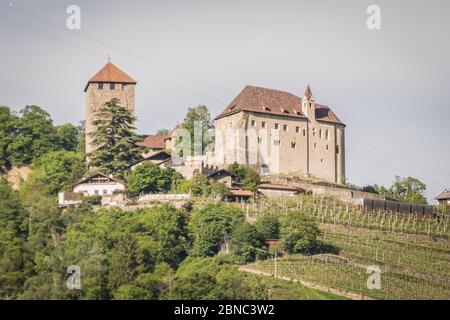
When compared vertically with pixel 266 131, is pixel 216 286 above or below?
below

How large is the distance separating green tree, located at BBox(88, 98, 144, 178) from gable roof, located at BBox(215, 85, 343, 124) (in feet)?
24.4

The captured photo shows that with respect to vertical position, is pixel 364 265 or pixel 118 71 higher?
pixel 118 71

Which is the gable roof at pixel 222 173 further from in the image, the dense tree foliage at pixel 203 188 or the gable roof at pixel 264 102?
the gable roof at pixel 264 102

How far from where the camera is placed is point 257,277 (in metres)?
56.7

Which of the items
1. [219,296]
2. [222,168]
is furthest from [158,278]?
[222,168]

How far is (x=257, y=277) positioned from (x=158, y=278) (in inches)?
179

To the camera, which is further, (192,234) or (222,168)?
(222,168)

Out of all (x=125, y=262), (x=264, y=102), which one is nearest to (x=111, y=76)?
(x=264, y=102)

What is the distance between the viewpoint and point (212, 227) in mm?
62594

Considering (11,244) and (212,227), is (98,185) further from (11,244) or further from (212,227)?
(212,227)

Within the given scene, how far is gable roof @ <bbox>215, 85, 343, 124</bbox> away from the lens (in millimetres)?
81312

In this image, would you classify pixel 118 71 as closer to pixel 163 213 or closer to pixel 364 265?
pixel 163 213

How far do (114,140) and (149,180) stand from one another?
7563 mm

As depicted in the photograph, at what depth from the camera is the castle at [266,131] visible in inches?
3120
